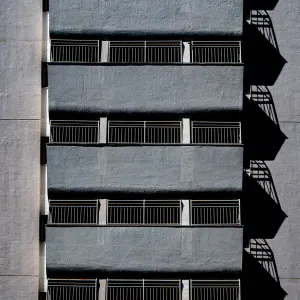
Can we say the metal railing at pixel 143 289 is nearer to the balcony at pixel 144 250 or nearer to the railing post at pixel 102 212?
the balcony at pixel 144 250

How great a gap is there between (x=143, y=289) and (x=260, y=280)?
5.34 meters

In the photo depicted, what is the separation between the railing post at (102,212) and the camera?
2594 cm

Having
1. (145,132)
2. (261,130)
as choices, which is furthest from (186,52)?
(261,130)

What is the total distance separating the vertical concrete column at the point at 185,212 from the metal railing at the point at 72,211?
377 cm

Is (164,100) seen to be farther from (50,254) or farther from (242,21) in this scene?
(50,254)

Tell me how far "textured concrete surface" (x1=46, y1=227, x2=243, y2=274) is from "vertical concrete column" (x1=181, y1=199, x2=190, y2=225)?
48cm

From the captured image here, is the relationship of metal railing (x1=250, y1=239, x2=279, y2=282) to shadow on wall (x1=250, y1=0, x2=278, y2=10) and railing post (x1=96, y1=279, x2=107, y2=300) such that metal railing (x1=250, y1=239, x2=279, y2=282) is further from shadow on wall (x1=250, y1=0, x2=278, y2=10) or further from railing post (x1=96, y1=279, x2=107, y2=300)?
shadow on wall (x1=250, y1=0, x2=278, y2=10)

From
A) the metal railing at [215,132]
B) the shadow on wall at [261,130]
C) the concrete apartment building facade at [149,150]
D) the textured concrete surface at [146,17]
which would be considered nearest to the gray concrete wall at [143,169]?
the concrete apartment building facade at [149,150]

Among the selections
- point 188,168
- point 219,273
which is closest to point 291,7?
point 188,168

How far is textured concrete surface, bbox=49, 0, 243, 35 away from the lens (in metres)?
26.4

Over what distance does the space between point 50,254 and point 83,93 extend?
280 inches

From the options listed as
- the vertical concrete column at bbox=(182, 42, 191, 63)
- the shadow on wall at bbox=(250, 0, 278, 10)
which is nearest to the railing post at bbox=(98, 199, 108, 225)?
the vertical concrete column at bbox=(182, 42, 191, 63)

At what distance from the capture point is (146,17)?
2647 cm

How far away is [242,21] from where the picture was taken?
26.5 meters
